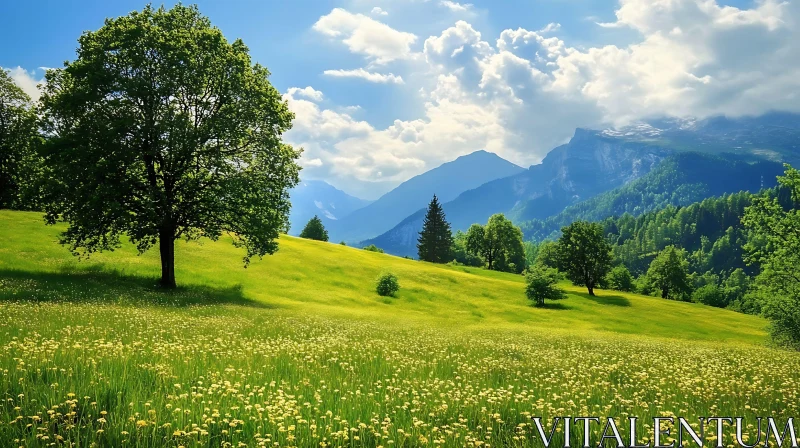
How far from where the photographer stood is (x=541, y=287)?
69.4 metres

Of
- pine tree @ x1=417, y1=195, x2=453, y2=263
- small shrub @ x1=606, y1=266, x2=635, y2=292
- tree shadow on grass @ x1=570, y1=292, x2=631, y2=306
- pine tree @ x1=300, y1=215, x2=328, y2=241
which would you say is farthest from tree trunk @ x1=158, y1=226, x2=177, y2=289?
small shrub @ x1=606, y1=266, x2=635, y2=292

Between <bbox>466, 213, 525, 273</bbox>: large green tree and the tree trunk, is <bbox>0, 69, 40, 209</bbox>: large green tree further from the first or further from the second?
<bbox>466, 213, 525, 273</bbox>: large green tree

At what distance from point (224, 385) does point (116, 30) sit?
33.5 metres

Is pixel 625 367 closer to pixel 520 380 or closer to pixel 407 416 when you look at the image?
pixel 520 380

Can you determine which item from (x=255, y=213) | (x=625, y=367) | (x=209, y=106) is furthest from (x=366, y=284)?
(x=625, y=367)

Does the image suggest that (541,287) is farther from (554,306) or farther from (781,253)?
(781,253)

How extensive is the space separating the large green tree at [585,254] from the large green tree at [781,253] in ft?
160

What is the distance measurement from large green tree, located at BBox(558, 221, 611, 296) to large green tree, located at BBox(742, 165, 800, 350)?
48710mm

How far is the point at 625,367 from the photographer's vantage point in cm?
1308

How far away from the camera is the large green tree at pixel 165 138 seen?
31.1 m

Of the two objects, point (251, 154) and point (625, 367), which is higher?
point (251, 154)

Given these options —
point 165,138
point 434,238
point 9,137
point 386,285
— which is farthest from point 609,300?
point 9,137

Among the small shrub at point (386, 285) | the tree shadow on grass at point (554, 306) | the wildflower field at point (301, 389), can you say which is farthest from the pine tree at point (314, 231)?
the wildflower field at point (301, 389)

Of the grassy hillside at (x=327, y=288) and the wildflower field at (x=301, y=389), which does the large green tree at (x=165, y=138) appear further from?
the wildflower field at (x=301, y=389)
